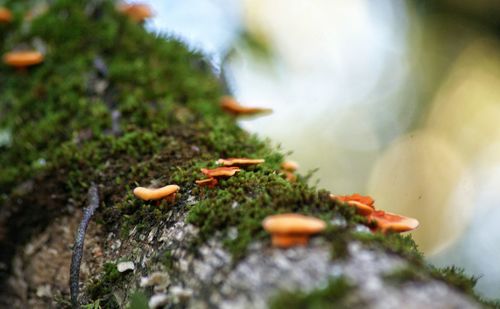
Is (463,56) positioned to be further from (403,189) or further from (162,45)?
(162,45)

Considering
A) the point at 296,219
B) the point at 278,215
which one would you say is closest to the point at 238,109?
the point at 278,215

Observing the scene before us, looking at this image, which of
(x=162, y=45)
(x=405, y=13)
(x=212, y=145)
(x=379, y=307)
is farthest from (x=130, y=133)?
(x=405, y=13)

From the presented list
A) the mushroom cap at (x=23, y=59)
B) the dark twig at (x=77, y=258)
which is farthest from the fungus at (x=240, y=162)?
the mushroom cap at (x=23, y=59)

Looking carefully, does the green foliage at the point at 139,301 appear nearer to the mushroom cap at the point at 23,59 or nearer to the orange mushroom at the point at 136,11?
the mushroom cap at the point at 23,59

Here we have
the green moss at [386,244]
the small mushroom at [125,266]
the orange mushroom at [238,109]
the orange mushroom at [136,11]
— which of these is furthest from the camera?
the orange mushroom at [136,11]

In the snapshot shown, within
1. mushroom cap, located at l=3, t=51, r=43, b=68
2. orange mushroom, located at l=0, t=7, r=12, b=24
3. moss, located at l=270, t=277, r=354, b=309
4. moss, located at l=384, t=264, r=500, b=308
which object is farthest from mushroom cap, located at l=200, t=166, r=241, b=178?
orange mushroom, located at l=0, t=7, r=12, b=24

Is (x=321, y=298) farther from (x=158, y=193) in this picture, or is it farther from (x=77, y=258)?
(x=77, y=258)

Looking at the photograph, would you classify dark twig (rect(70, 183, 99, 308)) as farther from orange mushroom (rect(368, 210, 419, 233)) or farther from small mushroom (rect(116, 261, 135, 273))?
orange mushroom (rect(368, 210, 419, 233))
